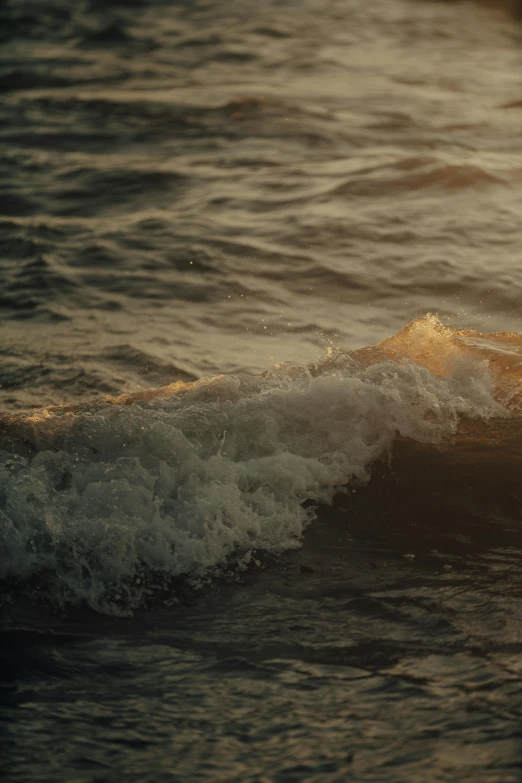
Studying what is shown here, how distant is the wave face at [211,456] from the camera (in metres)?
4.82

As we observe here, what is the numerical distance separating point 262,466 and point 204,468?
0.99 feet

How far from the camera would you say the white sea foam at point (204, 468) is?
4824 millimetres

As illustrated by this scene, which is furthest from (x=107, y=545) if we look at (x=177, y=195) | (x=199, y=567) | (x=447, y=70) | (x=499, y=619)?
(x=447, y=70)

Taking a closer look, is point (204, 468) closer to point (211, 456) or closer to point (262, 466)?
point (211, 456)

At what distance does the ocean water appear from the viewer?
3.80 meters

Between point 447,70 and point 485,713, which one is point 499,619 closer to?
point 485,713

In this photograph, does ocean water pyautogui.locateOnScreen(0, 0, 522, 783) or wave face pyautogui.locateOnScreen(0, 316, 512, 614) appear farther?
wave face pyautogui.locateOnScreen(0, 316, 512, 614)

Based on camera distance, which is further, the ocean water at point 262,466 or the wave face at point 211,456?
the wave face at point 211,456

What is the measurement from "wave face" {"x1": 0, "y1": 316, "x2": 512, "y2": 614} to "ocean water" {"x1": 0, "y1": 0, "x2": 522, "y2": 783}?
15mm

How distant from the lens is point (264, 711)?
3.84 meters

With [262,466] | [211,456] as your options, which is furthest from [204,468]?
[262,466]

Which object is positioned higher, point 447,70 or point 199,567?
point 447,70

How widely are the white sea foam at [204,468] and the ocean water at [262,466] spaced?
0.05 feet

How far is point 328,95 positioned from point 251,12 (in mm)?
6494
